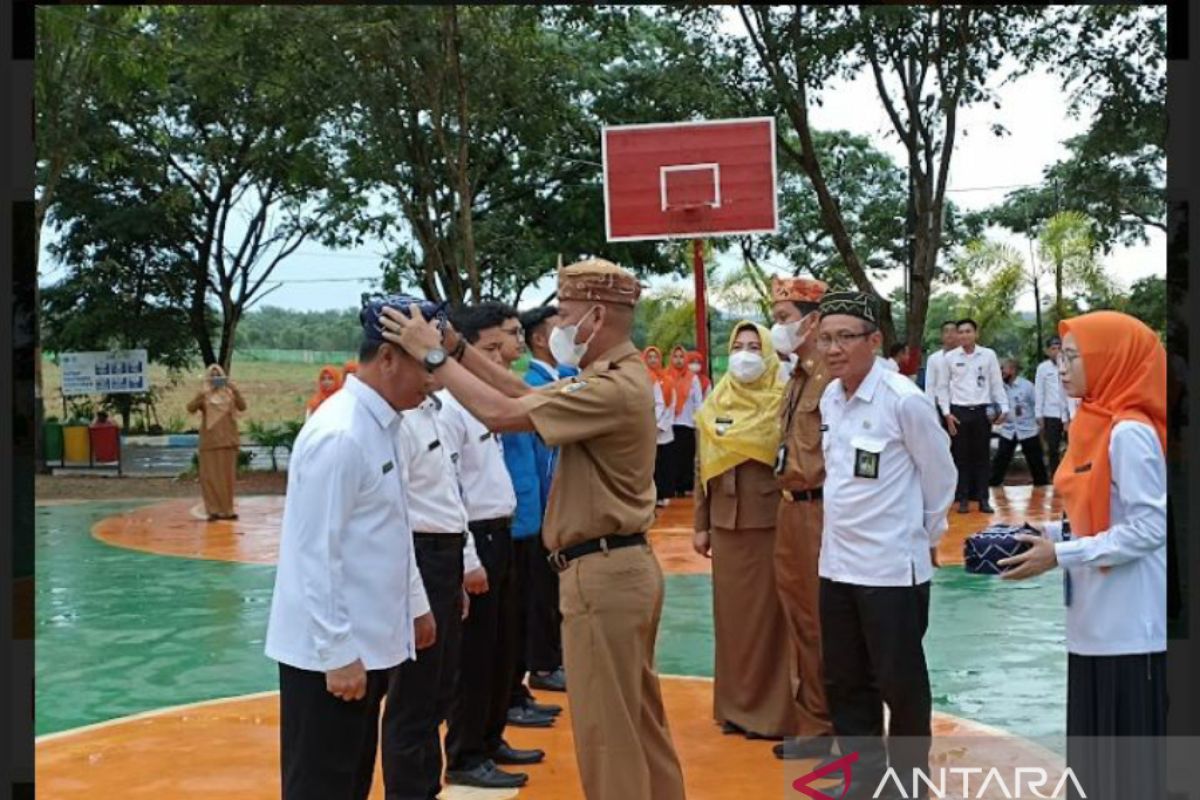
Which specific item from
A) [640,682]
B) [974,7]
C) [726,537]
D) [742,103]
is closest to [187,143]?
[742,103]

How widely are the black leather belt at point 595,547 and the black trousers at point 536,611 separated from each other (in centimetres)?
221

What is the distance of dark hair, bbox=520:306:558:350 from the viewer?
6.44m

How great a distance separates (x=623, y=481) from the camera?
13.0 ft

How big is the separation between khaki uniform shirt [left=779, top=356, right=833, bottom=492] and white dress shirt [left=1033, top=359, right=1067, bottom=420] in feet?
35.7

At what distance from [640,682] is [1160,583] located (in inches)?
59.9

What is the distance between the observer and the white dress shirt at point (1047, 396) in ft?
50.6

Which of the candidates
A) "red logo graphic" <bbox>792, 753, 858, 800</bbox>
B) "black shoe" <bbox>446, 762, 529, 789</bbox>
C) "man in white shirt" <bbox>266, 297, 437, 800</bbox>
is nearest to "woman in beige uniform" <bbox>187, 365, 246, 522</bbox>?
"black shoe" <bbox>446, 762, 529, 789</bbox>

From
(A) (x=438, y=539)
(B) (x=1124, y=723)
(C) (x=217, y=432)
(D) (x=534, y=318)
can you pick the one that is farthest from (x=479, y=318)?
(C) (x=217, y=432)

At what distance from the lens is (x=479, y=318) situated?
5211 millimetres

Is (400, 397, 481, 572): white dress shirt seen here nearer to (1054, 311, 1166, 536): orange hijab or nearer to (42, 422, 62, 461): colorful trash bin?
(1054, 311, 1166, 536): orange hijab

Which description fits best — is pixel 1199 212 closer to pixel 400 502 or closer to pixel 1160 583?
pixel 1160 583

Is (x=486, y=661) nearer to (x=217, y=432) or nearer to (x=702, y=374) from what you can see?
(x=217, y=432)

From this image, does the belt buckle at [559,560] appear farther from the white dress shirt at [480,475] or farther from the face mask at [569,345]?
the white dress shirt at [480,475]

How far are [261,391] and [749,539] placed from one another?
26.2 metres
